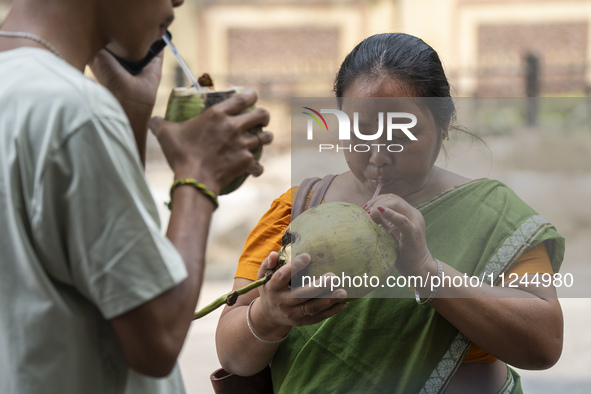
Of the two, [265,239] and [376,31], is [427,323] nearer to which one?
[265,239]

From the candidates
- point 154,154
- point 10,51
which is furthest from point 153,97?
point 154,154

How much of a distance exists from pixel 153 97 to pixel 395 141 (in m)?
0.54

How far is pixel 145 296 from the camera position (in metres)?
0.99

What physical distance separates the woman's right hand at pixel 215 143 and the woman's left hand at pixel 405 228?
14.2 inches

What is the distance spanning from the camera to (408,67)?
1581 millimetres

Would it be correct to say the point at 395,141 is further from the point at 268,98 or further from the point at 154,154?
the point at 268,98

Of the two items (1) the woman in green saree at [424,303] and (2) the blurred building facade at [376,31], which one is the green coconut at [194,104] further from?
(2) the blurred building facade at [376,31]

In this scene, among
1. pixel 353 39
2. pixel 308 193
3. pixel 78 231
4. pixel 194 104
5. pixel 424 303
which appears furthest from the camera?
pixel 353 39

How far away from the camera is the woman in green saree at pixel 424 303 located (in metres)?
1.47

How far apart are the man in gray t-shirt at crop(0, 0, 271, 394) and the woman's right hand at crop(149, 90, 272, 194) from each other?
2cm

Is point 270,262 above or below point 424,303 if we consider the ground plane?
above

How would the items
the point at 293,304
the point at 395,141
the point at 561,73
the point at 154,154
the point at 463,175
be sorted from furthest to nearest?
the point at 561,73
the point at 154,154
the point at 463,175
the point at 395,141
the point at 293,304

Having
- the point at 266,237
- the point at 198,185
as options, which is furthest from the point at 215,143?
the point at 266,237

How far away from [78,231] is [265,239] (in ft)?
2.55
